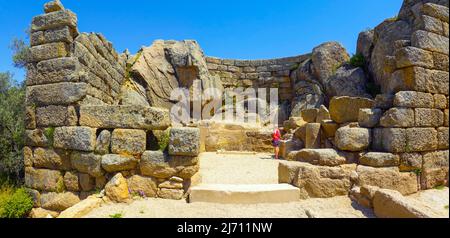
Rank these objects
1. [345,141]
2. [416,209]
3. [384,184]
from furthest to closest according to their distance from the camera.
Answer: [345,141] → [384,184] → [416,209]

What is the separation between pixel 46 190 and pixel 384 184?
6489 millimetres

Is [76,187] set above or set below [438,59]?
below

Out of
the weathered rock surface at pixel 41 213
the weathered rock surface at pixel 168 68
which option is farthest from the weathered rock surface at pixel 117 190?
the weathered rock surface at pixel 168 68

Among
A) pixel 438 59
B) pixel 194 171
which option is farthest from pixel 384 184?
pixel 194 171

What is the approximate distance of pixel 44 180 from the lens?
194 inches

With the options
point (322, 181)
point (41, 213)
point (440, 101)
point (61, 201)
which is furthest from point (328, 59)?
point (41, 213)

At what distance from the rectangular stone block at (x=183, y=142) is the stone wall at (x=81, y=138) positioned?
0.06 ft

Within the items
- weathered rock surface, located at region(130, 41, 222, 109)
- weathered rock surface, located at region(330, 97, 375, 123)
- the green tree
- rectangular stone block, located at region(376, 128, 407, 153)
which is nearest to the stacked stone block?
weathered rock surface, located at region(130, 41, 222, 109)

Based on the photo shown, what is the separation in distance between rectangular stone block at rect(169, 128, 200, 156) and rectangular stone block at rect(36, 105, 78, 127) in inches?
80.4

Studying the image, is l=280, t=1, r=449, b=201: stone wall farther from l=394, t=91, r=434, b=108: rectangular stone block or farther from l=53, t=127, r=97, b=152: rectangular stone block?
l=53, t=127, r=97, b=152: rectangular stone block

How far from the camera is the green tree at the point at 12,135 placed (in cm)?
696

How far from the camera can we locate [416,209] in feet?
9.70
